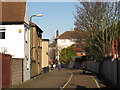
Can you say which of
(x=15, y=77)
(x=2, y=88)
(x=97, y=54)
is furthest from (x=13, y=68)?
(x=97, y=54)

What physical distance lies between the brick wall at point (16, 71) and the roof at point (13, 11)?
423 cm

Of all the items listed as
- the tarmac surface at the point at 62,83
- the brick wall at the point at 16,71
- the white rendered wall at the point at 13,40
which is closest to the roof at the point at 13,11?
the white rendered wall at the point at 13,40

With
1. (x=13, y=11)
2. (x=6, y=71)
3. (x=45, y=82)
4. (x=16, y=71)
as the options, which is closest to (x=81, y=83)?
(x=45, y=82)

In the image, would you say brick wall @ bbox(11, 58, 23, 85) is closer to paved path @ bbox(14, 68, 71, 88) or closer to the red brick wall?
paved path @ bbox(14, 68, 71, 88)

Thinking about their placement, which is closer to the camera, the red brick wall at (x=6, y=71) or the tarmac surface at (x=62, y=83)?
the red brick wall at (x=6, y=71)

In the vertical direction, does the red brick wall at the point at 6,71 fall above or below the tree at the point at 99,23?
below

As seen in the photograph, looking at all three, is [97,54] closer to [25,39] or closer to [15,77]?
[25,39]

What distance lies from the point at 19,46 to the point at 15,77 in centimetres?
508

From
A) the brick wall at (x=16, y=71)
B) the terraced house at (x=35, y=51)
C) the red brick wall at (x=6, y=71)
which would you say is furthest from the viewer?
the terraced house at (x=35, y=51)

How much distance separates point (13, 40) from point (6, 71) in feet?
26.4

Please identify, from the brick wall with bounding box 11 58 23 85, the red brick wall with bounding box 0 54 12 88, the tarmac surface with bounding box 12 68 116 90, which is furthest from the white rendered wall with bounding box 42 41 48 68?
the red brick wall with bounding box 0 54 12 88

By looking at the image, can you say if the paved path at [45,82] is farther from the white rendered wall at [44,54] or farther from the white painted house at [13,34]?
the white rendered wall at [44,54]

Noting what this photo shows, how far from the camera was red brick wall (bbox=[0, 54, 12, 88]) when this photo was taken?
60.0ft

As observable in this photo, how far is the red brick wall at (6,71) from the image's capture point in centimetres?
1830
